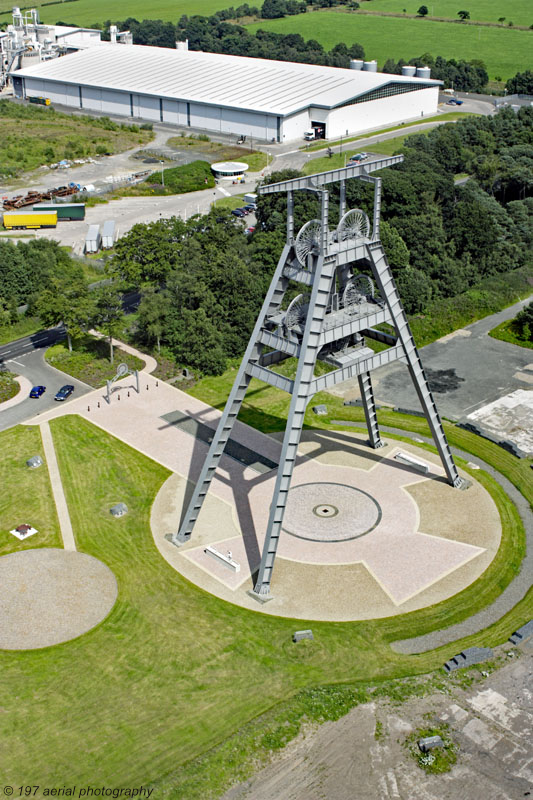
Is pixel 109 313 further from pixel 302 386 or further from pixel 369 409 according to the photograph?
pixel 302 386

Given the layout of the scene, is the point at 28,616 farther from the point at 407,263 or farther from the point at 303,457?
the point at 407,263

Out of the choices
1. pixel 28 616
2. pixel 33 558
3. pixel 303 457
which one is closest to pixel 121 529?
pixel 33 558

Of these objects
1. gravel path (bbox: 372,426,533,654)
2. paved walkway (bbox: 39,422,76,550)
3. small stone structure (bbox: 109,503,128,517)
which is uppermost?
gravel path (bbox: 372,426,533,654)

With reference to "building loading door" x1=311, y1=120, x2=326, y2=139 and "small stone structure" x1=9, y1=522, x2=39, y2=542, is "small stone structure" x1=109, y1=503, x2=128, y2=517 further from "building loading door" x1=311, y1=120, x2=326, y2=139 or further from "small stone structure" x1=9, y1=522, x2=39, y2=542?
"building loading door" x1=311, y1=120, x2=326, y2=139

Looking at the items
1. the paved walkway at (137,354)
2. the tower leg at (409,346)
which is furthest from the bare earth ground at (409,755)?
the paved walkway at (137,354)

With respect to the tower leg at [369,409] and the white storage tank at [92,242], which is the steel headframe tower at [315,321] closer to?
the tower leg at [369,409]

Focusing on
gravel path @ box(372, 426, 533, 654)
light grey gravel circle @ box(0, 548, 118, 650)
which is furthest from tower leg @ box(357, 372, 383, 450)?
light grey gravel circle @ box(0, 548, 118, 650)
